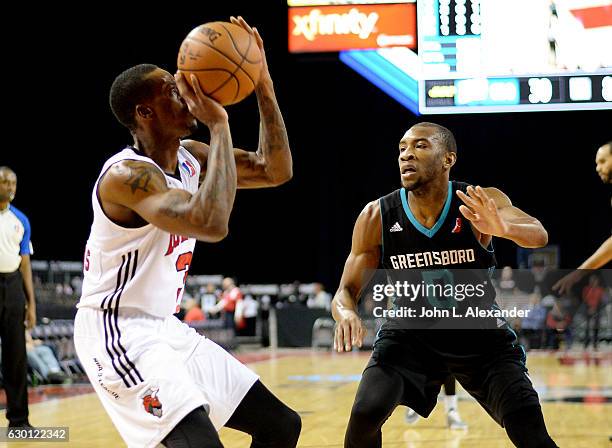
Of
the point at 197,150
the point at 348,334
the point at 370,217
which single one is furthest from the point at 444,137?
the point at 197,150

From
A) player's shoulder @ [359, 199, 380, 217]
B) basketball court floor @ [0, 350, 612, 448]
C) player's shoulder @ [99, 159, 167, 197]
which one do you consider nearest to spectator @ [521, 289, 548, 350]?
basketball court floor @ [0, 350, 612, 448]

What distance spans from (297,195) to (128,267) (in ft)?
66.2

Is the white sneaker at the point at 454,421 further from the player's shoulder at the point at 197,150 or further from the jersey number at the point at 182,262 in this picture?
the jersey number at the point at 182,262

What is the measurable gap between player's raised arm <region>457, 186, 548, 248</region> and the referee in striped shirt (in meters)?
4.19

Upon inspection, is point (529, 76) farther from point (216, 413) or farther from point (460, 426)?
point (216, 413)

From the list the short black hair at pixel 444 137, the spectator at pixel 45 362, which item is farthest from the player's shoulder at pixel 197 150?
the spectator at pixel 45 362

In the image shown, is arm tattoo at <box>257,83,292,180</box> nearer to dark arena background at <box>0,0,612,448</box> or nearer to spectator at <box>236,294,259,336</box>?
dark arena background at <box>0,0,612,448</box>

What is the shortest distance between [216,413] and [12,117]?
13.4 metres

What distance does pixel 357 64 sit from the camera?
9.74m

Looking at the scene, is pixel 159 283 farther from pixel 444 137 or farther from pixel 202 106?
pixel 444 137

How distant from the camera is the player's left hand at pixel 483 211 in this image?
3.64 m

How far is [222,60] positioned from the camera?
10.3ft

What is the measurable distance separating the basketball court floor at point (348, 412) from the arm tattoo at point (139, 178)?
11.0ft

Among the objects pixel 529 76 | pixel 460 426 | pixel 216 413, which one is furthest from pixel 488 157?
pixel 216 413
